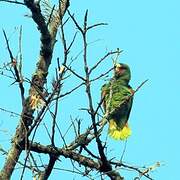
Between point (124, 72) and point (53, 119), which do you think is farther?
point (124, 72)

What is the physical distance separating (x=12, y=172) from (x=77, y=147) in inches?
18.2

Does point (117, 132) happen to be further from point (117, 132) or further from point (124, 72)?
point (124, 72)

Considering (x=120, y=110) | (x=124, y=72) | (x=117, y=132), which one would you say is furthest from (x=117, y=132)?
(x=124, y=72)

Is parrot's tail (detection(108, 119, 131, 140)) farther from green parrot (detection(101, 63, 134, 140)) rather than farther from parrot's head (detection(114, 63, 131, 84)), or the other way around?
parrot's head (detection(114, 63, 131, 84))

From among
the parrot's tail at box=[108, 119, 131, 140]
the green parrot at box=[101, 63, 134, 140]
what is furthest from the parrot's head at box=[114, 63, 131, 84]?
the parrot's tail at box=[108, 119, 131, 140]

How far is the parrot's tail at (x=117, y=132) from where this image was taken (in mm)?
5316

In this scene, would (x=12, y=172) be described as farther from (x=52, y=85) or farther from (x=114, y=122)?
(x=114, y=122)

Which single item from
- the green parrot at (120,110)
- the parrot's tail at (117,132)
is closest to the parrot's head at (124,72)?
the green parrot at (120,110)

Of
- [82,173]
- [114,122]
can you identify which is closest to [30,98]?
[82,173]

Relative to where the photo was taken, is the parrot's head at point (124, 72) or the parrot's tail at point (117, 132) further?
the parrot's head at point (124, 72)

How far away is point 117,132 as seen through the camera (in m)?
5.43

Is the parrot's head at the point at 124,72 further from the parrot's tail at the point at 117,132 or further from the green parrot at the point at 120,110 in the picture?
→ the parrot's tail at the point at 117,132

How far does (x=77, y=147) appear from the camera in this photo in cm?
408

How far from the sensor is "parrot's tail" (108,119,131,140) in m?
5.32
